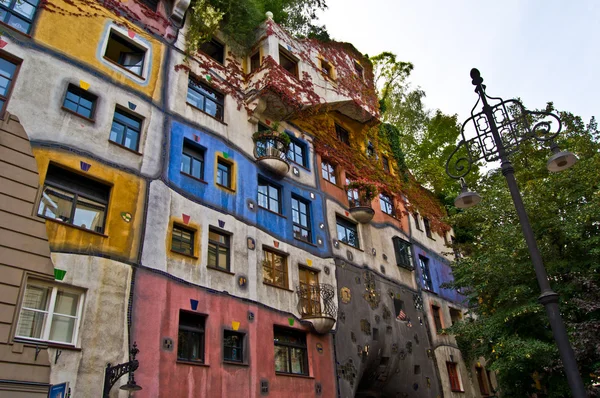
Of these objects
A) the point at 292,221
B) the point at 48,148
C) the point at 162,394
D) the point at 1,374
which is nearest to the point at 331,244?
the point at 292,221

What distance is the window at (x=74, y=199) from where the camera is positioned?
9227 millimetres

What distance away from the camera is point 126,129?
11406mm

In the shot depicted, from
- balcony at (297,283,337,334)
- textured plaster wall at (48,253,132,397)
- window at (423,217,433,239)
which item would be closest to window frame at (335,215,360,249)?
balcony at (297,283,337,334)

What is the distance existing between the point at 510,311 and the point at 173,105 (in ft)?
37.1

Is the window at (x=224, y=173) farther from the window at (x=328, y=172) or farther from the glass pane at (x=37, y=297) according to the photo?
the glass pane at (x=37, y=297)

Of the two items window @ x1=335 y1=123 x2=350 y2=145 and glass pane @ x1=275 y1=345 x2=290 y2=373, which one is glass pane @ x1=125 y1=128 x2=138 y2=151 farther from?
window @ x1=335 y1=123 x2=350 y2=145

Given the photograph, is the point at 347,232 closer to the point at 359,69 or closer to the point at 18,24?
the point at 359,69

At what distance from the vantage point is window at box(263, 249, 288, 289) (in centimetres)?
1305

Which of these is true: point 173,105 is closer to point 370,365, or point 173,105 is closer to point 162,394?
point 162,394

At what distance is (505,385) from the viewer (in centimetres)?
1424

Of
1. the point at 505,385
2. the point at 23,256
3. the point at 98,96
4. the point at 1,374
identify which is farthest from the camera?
the point at 505,385

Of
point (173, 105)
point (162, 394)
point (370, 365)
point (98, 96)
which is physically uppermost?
point (173, 105)

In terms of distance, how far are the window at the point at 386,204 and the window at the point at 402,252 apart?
1433mm

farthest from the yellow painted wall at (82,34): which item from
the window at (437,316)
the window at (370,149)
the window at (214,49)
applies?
the window at (437,316)
